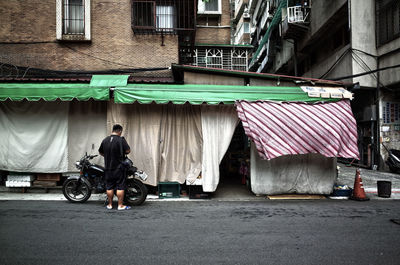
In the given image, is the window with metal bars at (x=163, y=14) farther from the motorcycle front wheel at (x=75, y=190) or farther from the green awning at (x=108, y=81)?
the motorcycle front wheel at (x=75, y=190)

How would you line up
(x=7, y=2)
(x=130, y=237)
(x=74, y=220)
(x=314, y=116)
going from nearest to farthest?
(x=130, y=237)
(x=74, y=220)
(x=314, y=116)
(x=7, y=2)

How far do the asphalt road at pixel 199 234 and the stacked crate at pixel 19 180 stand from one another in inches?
49.8

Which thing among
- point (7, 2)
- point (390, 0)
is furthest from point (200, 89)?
point (390, 0)

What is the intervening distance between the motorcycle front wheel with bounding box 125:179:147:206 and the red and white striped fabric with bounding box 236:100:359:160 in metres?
3.35

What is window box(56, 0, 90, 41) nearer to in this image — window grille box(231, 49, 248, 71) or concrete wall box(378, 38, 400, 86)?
window grille box(231, 49, 248, 71)

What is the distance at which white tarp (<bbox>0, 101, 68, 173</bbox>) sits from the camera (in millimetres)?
8102

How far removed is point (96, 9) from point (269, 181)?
9.82 meters

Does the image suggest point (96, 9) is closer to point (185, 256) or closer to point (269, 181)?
point (269, 181)

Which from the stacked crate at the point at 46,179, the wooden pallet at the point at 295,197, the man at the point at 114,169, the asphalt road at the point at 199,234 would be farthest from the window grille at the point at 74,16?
the wooden pallet at the point at 295,197

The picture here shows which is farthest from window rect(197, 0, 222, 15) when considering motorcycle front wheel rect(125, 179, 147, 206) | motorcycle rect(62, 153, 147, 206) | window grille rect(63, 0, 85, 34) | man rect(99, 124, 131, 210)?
motorcycle front wheel rect(125, 179, 147, 206)

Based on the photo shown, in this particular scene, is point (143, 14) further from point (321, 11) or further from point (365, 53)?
point (321, 11)

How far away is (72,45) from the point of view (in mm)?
10445

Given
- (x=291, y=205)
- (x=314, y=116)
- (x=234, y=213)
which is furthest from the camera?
(x=314, y=116)

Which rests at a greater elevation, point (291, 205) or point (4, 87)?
point (4, 87)
